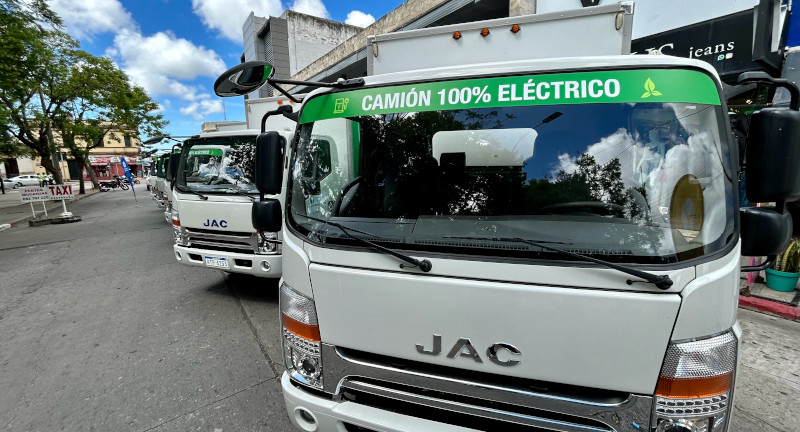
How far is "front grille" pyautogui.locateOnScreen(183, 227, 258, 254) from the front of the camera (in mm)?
4738

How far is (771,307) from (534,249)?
4968 mm

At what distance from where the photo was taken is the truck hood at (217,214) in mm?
4711

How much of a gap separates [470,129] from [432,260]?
28.3 inches

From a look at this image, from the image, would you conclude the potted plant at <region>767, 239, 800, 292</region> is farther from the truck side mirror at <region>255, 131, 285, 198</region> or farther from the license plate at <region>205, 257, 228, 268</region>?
the license plate at <region>205, 257, 228, 268</region>

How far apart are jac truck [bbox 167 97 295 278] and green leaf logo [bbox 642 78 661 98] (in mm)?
3949

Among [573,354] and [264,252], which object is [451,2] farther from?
[573,354]

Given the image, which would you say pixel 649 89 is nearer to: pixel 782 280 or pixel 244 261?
pixel 244 261

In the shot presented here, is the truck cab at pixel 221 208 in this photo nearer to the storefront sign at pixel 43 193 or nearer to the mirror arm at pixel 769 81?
the mirror arm at pixel 769 81

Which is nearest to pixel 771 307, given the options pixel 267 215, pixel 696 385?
pixel 696 385

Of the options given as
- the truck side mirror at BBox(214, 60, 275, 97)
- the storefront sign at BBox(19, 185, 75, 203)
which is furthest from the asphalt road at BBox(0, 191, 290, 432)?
the storefront sign at BBox(19, 185, 75, 203)

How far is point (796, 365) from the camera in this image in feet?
10.8

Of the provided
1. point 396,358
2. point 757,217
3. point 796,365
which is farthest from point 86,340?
point 796,365

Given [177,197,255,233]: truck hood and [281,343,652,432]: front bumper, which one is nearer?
[281,343,652,432]: front bumper

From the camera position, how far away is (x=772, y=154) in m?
1.53
